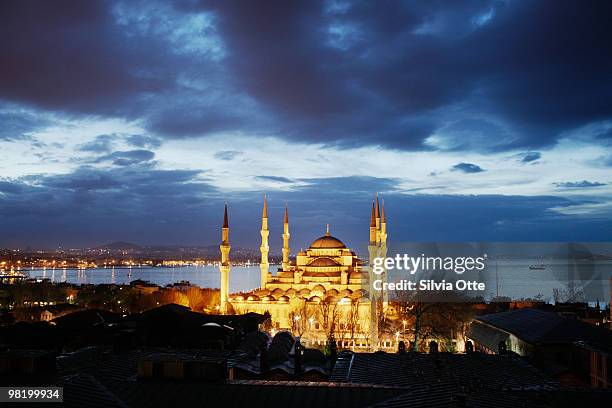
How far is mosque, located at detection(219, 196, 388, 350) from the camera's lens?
47031mm

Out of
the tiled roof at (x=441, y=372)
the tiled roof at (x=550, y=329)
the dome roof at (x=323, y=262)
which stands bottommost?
the tiled roof at (x=441, y=372)

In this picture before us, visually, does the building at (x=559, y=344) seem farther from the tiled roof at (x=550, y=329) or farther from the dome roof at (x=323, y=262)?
the dome roof at (x=323, y=262)

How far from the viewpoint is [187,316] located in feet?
107

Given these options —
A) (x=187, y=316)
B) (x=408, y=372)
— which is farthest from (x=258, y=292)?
(x=408, y=372)

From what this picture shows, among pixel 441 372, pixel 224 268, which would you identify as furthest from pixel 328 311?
pixel 441 372

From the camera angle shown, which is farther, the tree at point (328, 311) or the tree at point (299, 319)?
the tree at point (328, 311)

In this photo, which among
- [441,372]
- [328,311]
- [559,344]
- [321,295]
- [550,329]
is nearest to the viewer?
[441,372]

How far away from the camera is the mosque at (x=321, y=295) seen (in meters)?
47.0

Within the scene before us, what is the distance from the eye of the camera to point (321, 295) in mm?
55594

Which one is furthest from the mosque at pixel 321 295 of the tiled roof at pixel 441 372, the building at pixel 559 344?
the tiled roof at pixel 441 372

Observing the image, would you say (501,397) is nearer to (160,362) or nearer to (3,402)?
(160,362)

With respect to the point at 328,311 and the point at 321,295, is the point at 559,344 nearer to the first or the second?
the point at 328,311

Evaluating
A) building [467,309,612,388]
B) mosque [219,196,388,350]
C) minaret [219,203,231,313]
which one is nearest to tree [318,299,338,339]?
mosque [219,196,388,350]

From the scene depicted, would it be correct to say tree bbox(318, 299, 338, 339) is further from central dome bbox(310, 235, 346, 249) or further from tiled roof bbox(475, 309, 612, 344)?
tiled roof bbox(475, 309, 612, 344)
